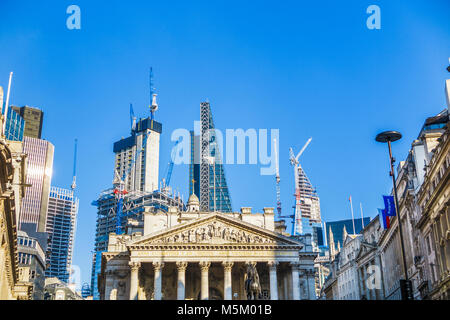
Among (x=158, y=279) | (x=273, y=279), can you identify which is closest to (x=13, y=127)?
(x=158, y=279)

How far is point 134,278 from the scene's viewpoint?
68.6 m

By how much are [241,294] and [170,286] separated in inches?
407

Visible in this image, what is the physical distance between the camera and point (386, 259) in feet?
268

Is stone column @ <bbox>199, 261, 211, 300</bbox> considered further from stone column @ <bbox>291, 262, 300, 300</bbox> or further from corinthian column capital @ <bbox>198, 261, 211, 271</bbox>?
stone column @ <bbox>291, 262, 300, 300</bbox>

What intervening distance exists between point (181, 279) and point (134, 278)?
6367 millimetres

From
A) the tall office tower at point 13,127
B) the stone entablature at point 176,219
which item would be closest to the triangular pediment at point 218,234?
the stone entablature at point 176,219

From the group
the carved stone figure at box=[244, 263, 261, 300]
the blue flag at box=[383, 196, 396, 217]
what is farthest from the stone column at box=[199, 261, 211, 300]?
the carved stone figure at box=[244, 263, 261, 300]

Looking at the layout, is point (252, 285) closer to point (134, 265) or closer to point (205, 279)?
point (205, 279)

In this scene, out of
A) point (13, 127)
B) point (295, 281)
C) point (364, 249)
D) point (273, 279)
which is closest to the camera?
point (273, 279)

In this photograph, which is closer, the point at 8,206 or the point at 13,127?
the point at 8,206

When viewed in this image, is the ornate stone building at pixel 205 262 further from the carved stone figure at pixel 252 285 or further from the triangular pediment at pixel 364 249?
the carved stone figure at pixel 252 285
